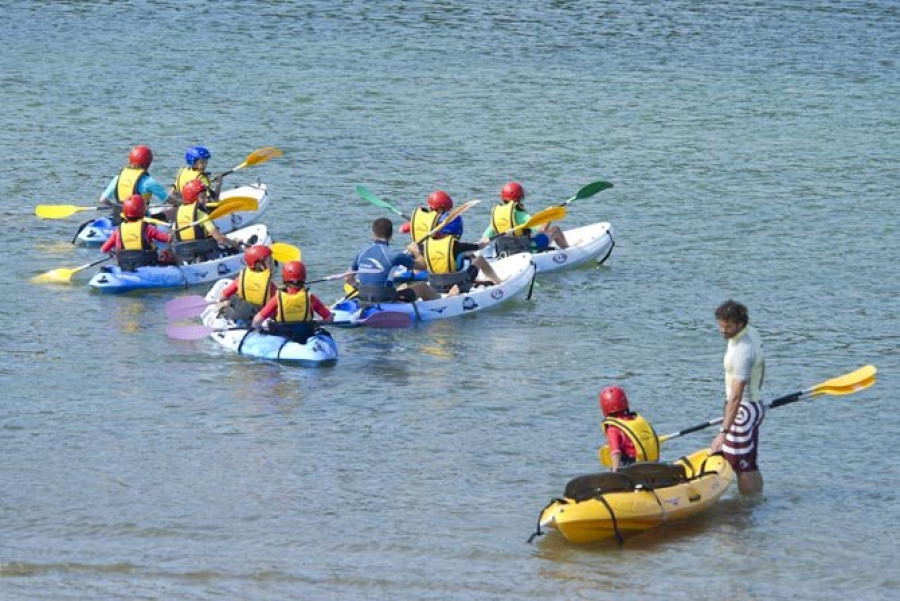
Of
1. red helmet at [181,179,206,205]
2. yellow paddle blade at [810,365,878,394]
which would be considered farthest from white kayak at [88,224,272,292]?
yellow paddle blade at [810,365,878,394]

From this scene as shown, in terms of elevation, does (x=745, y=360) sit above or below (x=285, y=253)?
above

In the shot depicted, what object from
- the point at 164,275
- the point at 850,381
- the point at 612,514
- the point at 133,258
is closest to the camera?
the point at 612,514


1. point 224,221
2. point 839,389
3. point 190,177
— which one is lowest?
point 224,221

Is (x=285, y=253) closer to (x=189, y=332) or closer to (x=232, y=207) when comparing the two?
(x=232, y=207)

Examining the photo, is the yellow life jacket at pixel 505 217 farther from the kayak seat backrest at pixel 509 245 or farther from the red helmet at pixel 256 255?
the red helmet at pixel 256 255

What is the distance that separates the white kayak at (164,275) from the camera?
2223 cm

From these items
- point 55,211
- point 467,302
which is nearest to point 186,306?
point 467,302

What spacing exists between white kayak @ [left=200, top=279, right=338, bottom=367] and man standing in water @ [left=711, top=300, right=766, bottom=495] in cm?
599

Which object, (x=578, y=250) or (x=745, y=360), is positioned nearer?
(x=745, y=360)

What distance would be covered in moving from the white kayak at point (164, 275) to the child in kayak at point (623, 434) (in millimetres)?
9600

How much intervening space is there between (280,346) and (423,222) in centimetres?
359

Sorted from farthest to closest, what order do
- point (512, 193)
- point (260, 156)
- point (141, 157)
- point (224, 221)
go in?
point (260, 156) → point (224, 221) → point (141, 157) → point (512, 193)

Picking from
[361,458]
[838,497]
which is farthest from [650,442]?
[361,458]

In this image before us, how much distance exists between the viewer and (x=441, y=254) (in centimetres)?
2152
